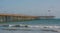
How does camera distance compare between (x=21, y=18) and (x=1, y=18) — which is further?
(x=21, y=18)

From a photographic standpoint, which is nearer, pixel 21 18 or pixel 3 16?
pixel 3 16

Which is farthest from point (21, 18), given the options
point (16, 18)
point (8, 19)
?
point (8, 19)

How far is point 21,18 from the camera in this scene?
2241cm

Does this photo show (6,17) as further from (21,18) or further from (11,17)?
(21,18)

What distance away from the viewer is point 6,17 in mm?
21094

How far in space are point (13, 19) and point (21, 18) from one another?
59.3 inches

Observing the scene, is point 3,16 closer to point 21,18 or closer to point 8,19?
point 8,19

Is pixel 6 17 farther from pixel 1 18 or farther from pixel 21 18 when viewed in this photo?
pixel 21 18

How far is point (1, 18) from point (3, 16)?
43 centimetres

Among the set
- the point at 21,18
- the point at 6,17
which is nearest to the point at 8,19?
the point at 6,17

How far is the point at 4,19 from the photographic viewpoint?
2112 centimetres

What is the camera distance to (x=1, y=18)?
20.8 metres

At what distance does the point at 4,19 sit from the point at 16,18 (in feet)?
6.66

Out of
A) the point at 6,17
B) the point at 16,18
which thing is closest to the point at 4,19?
the point at 6,17
